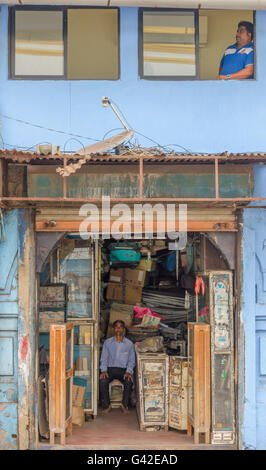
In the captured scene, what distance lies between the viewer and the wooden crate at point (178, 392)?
8.65 metres

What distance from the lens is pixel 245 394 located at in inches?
310

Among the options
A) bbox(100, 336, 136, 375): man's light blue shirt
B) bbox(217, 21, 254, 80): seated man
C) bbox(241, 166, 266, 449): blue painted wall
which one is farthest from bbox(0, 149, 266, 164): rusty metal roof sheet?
bbox(100, 336, 136, 375): man's light blue shirt

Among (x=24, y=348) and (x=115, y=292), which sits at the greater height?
(x=115, y=292)

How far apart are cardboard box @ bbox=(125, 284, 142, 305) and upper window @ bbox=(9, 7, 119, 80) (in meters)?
4.19

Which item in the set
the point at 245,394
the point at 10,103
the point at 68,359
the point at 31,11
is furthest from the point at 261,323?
the point at 31,11

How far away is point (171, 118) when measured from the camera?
8.33m

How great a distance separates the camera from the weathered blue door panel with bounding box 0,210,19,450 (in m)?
7.69

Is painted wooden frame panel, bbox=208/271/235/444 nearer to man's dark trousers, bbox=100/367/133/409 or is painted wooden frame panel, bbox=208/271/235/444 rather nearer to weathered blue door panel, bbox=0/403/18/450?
man's dark trousers, bbox=100/367/133/409

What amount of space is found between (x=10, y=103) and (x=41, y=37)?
1.10m

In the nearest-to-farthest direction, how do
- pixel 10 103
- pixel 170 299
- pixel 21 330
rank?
pixel 21 330, pixel 10 103, pixel 170 299

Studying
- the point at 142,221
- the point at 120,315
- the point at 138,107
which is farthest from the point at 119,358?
the point at 138,107

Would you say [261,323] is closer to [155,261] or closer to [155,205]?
[155,205]

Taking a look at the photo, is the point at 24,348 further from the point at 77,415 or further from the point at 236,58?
the point at 236,58

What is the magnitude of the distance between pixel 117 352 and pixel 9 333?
2594mm
